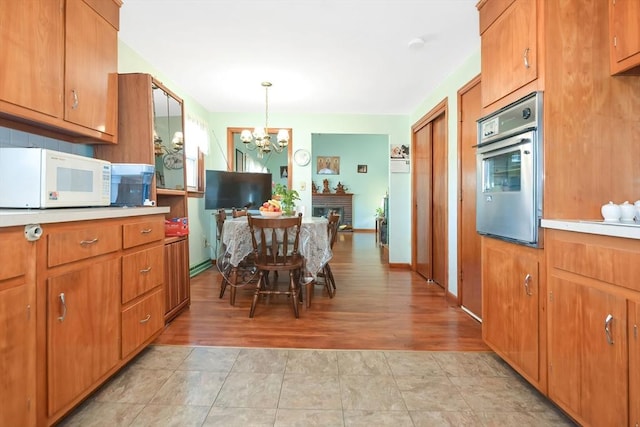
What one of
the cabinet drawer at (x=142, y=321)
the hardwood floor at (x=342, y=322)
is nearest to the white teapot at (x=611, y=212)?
the hardwood floor at (x=342, y=322)

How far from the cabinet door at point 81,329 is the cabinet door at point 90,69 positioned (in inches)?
38.8

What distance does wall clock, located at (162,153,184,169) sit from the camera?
2727 mm

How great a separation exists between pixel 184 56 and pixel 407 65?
217 cm

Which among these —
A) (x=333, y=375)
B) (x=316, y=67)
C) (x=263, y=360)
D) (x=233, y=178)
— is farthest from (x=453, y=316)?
(x=233, y=178)

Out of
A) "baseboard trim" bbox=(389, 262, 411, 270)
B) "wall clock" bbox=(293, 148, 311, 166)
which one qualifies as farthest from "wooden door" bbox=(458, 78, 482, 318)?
"wall clock" bbox=(293, 148, 311, 166)

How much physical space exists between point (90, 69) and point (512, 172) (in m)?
2.59

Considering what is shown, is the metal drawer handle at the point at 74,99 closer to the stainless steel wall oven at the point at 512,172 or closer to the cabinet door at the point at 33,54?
the cabinet door at the point at 33,54

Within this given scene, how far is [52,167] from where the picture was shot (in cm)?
143

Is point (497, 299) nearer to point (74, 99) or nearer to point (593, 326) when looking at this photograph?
point (593, 326)

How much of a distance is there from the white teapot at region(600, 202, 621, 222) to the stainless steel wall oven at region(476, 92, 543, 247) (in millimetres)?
242

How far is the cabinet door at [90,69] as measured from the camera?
1.75 meters

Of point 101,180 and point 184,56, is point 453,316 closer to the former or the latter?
point 101,180

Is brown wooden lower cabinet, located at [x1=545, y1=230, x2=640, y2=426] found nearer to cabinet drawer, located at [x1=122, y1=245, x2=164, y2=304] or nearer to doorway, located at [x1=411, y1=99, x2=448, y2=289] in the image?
doorway, located at [x1=411, y1=99, x2=448, y2=289]

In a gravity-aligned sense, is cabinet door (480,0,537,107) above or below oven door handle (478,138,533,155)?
above
